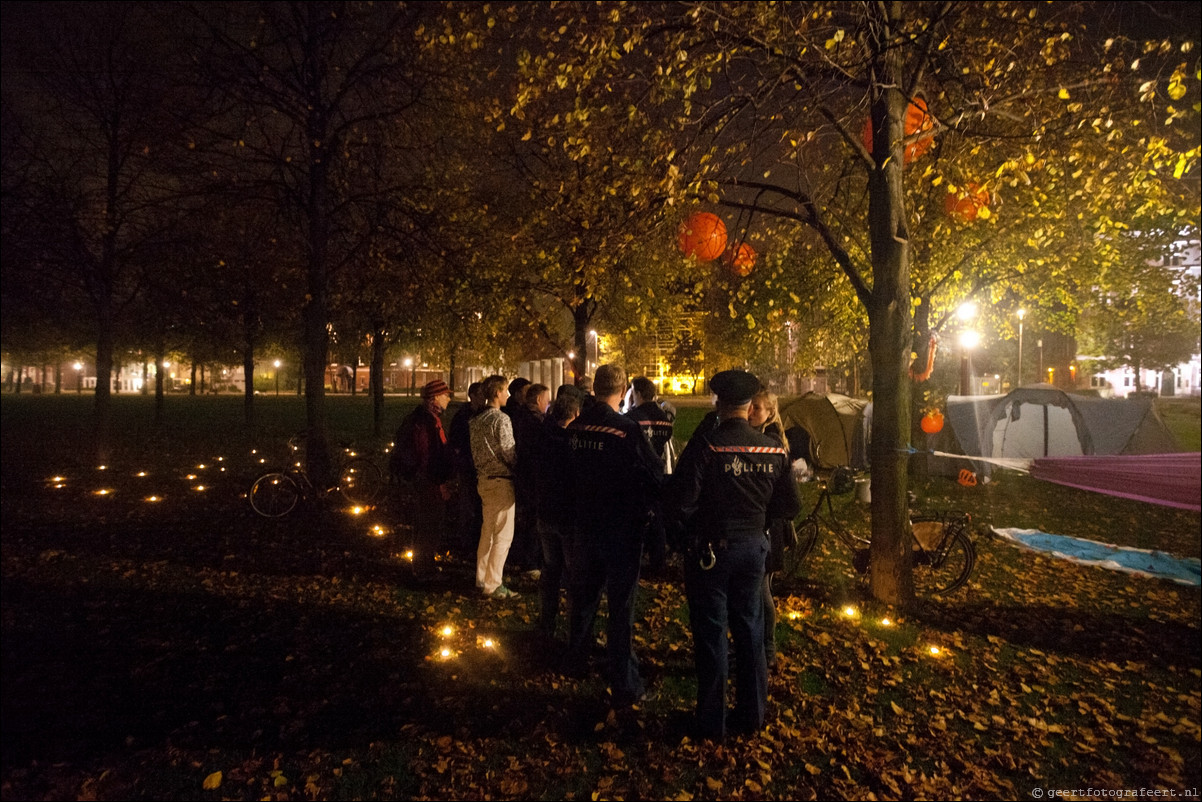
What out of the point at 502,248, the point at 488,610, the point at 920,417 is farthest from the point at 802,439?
the point at 920,417

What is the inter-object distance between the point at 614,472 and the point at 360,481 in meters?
8.51

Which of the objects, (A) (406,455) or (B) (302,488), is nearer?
(A) (406,455)

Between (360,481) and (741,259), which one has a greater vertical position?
(741,259)

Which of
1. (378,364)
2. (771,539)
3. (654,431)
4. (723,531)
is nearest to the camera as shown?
(723,531)

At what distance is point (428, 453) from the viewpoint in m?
6.96

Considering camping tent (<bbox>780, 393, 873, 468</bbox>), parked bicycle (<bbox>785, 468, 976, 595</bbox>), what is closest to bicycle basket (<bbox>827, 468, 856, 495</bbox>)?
parked bicycle (<bbox>785, 468, 976, 595</bbox>)

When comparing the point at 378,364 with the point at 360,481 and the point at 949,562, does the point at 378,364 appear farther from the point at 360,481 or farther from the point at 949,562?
the point at 949,562

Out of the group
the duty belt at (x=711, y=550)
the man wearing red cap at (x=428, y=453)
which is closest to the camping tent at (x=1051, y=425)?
the man wearing red cap at (x=428, y=453)

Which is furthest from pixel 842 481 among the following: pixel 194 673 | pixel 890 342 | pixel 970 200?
pixel 194 673

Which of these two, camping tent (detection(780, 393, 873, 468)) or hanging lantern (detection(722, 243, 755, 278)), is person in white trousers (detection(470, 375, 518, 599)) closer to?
hanging lantern (detection(722, 243, 755, 278))

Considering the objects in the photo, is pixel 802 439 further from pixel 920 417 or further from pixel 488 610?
pixel 920 417

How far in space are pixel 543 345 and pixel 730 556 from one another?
2899 centimetres

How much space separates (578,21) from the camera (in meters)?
6.99

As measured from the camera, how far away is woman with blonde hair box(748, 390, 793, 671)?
516 centimetres
